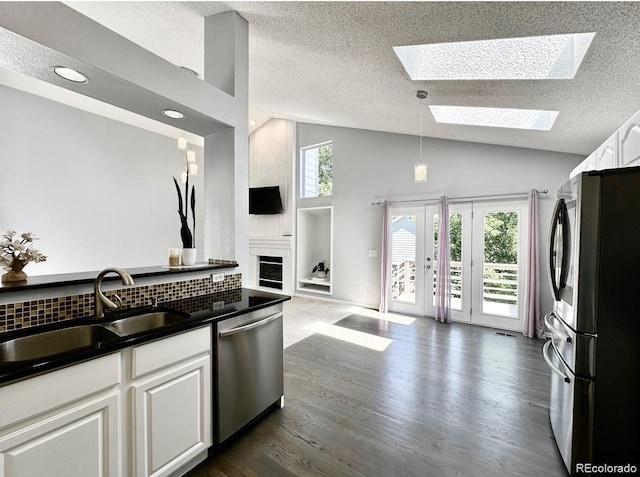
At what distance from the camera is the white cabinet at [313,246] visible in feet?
21.9

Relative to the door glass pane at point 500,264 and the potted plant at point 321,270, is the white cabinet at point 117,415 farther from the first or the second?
the potted plant at point 321,270

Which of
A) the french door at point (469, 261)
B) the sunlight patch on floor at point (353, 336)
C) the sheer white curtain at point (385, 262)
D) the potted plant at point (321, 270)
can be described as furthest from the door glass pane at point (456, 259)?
the potted plant at point (321, 270)

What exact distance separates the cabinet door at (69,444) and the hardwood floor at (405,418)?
0.63m

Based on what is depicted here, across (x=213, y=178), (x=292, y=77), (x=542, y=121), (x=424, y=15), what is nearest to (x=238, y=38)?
(x=292, y=77)

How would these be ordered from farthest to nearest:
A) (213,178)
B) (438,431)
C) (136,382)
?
(213,178), (438,431), (136,382)

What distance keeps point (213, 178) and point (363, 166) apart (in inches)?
144

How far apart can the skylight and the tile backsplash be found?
2.45 meters

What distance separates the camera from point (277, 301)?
220 cm

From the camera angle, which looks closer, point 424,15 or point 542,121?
point 424,15

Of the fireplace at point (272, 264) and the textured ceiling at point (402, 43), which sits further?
the fireplace at point (272, 264)

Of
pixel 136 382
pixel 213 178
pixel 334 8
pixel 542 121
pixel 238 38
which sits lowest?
pixel 136 382

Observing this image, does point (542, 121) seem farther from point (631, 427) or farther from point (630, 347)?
point (631, 427)

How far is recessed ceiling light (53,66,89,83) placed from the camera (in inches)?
64.7

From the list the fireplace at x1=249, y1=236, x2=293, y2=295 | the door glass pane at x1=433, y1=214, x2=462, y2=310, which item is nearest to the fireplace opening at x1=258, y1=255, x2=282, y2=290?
the fireplace at x1=249, y1=236, x2=293, y2=295
